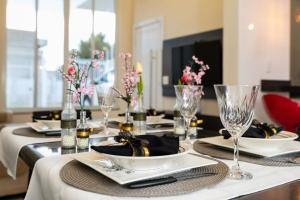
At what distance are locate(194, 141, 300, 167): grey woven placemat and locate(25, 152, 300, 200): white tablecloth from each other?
1.6 inches

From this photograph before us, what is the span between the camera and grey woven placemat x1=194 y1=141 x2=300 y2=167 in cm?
97

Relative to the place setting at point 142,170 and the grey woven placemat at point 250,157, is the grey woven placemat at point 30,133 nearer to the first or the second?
the place setting at point 142,170

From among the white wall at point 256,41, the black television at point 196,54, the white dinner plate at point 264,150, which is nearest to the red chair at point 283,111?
the white wall at point 256,41

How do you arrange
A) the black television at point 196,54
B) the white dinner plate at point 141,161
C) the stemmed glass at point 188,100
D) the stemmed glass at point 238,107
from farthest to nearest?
1. the black television at point 196,54
2. the stemmed glass at point 188,100
3. the stemmed glass at point 238,107
4. the white dinner plate at point 141,161

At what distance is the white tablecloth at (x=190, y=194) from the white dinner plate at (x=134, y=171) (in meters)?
0.08

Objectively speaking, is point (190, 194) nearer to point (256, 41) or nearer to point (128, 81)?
point (128, 81)

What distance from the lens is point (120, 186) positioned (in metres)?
0.73

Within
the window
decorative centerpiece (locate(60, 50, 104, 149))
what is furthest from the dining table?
the window

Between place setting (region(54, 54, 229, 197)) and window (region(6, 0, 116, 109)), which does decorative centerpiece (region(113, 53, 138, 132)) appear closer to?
place setting (region(54, 54, 229, 197))

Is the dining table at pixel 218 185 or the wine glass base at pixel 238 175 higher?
the wine glass base at pixel 238 175

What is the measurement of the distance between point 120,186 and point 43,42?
16.0 ft

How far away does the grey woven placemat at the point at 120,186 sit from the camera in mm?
690

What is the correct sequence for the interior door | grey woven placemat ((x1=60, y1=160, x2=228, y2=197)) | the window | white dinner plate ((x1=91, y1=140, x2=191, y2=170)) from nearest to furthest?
grey woven placemat ((x1=60, y1=160, x2=228, y2=197)), white dinner plate ((x1=91, y1=140, x2=191, y2=170)), the window, the interior door

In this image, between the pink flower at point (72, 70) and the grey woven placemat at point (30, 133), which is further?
the grey woven placemat at point (30, 133)
